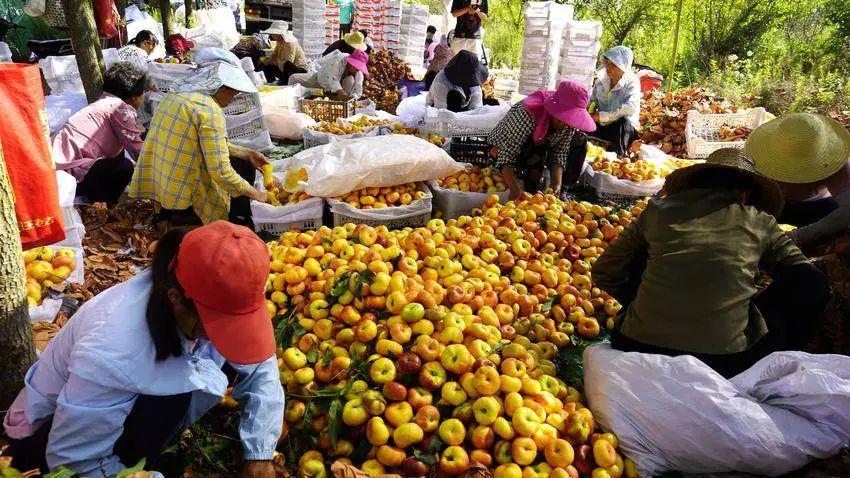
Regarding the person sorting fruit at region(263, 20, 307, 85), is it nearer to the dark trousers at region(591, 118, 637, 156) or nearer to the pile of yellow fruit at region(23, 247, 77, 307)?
the dark trousers at region(591, 118, 637, 156)

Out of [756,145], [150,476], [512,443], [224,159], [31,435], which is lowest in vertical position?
[512,443]

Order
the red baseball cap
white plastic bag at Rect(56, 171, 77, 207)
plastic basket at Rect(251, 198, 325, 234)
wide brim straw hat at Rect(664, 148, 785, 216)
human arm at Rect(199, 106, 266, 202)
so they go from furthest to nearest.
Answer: plastic basket at Rect(251, 198, 325, 234), human arm at Rect(199, 106, 266, 202), white plastic bag at Rect(56, 171, 77, 207), wide brim straw hat at Rect(664, 148, 785, 216), the red baseball cap

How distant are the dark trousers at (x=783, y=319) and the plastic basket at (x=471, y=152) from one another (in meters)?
3.42

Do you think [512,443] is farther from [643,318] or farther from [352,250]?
[352,250]

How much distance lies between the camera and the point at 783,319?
2514 mm

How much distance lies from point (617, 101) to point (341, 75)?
444cm

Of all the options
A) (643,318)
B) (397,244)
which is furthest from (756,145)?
(397,244)

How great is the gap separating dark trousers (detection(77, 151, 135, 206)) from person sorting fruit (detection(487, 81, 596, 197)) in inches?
140

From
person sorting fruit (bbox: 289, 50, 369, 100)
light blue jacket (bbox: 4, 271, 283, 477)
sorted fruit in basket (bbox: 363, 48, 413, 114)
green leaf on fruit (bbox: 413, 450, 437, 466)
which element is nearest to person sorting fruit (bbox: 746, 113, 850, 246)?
green leaf on fruit (bbox: 413, 450, 437, 466)

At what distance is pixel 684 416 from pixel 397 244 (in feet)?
6.18

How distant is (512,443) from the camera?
2207mm

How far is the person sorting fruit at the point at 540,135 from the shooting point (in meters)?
4.51

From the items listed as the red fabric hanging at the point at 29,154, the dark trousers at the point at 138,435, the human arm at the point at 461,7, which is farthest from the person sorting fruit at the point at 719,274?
the human arm at the point at 461,7

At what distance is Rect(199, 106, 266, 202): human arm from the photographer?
151 inches
